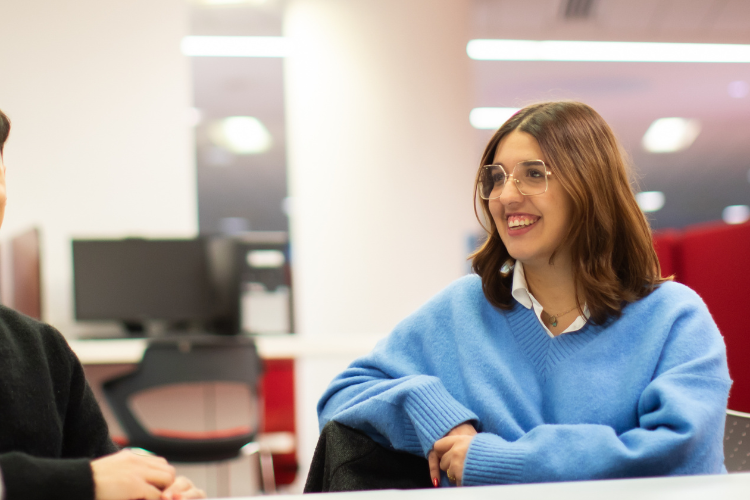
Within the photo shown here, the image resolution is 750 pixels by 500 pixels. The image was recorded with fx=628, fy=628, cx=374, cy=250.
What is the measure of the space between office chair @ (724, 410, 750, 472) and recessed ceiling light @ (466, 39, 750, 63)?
3776mm

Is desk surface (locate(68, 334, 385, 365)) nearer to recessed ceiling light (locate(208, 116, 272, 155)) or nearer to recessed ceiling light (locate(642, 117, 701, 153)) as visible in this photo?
recessed ceiling light (locate(208, 116, 272, 155))

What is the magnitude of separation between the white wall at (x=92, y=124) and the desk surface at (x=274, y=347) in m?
0.53

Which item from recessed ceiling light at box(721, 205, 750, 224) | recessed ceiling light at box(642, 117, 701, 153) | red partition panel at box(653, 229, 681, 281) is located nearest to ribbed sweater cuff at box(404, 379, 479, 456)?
red partition panel at box(653, 229, 681, 281)

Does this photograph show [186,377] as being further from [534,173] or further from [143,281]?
[534,173]

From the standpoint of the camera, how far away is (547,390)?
1151 mm

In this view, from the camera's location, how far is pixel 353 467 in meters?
1.06

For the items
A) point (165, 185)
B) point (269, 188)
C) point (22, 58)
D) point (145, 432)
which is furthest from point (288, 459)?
point (269, 188)

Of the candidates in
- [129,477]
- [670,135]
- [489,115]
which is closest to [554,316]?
[129,477]

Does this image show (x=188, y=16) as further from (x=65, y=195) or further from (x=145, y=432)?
(x=145, y=432)

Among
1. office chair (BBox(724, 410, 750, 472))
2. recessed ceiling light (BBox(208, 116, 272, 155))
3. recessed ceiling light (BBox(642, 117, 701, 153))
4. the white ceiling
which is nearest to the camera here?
office chair (BBox(724, 410, 750, 472))

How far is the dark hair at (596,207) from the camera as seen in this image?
3.99ft

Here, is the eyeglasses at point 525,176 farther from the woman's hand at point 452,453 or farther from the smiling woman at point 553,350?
the woman's hand at point 452,453

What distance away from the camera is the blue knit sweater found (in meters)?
0.95

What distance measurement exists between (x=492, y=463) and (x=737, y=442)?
650 mm
